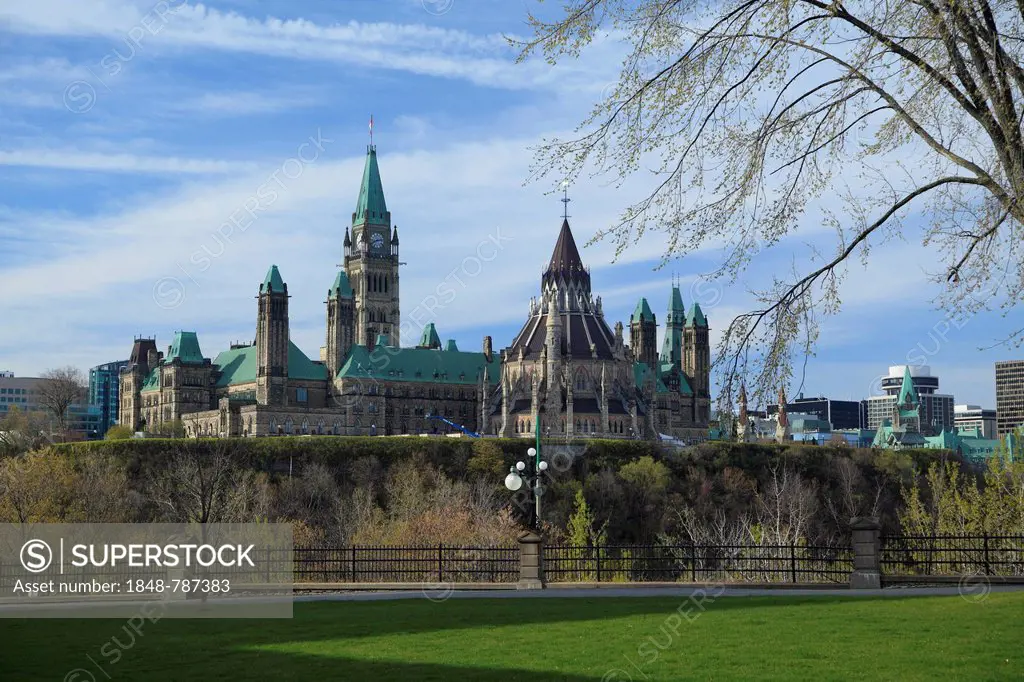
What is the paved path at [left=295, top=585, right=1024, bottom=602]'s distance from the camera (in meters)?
29.6

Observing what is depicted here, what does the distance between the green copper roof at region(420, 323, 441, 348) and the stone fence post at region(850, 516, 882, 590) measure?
16402 cm

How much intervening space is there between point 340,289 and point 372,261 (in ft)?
71.6

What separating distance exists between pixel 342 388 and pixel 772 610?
5298 inches

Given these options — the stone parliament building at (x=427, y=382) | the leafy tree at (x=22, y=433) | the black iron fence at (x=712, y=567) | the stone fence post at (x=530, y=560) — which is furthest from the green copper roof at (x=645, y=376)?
the stone fence post at (x=530, y=560)

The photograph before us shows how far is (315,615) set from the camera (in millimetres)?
27297

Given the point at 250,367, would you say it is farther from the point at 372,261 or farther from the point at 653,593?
the point at 653,593

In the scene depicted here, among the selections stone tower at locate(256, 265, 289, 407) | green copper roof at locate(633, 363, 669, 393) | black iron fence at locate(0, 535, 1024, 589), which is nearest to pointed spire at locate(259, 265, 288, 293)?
stone tower at locate(256, 265, 289, 407)

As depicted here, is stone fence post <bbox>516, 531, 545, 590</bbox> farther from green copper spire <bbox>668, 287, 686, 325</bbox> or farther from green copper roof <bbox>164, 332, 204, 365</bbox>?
green copper spire <bbox>668, 287, 686, 325</bbox>

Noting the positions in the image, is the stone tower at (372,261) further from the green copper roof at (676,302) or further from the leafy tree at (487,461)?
the leafy tree at (487,461)

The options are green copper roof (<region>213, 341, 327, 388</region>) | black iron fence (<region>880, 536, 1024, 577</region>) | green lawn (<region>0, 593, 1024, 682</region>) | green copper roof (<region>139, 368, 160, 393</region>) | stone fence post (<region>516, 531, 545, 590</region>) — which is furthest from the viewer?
green copper roof (<region>139, 368, 160, 393</region>)

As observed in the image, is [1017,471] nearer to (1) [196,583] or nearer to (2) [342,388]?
(1) [196,583]

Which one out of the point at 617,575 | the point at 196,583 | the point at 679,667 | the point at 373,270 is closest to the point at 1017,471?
the point at 617,575

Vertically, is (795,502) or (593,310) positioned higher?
(593,310)

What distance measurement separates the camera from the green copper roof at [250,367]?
520ft
